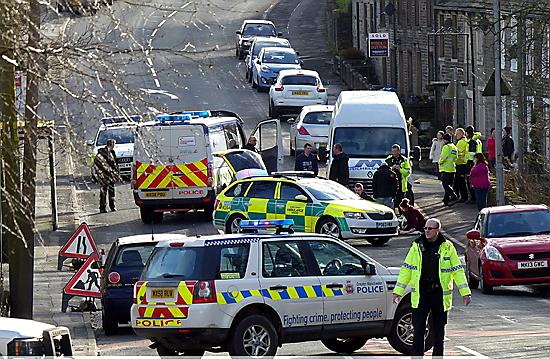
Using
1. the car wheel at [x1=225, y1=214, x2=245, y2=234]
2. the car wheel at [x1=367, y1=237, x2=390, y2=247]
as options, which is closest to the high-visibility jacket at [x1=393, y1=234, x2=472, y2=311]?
the car wheel at [x1=367, y1=237, x2=390, y2=247]

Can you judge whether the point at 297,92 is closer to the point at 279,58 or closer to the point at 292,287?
the point at 279,58

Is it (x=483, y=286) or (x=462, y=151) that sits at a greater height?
(x=462, y=151)

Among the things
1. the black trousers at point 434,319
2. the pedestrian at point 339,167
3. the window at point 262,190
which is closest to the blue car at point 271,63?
the pedestrian at point 339,167

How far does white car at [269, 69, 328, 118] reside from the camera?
48.2m

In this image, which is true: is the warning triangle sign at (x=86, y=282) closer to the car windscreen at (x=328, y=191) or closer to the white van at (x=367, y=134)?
the car windscreen at (x=328, y=191)

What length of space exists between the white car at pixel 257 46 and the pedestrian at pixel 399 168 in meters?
26.5

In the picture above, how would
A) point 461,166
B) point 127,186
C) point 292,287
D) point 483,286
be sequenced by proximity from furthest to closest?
1. point 127,186
2. point 461,166
3. point 483,286
4. point 292,287

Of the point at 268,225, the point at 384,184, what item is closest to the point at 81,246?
the point at 268,225

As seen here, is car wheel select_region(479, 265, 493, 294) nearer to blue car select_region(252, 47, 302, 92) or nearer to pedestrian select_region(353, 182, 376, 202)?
pedestrian select_region(353, 182, 376, 202)

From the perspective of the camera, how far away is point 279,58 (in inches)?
2181

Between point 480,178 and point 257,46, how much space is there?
93.4 ft

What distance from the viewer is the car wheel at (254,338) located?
15664 mm

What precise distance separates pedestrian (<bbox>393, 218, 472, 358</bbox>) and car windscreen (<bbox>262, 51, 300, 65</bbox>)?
40.1 m

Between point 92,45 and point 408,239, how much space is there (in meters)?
17.7
